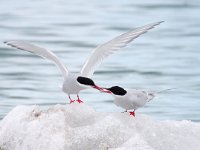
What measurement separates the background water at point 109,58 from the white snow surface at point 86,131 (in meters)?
4.09

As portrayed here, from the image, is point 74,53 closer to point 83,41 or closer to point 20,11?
point 83,41

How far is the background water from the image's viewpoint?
12.1m

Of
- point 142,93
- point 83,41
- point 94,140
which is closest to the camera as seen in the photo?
point 94,140

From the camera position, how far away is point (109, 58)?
1518 centimetres

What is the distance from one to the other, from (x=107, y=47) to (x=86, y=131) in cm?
180

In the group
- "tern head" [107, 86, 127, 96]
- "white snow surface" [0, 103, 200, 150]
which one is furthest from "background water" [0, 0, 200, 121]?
"white snow surface" [0, 103, 200, 150]

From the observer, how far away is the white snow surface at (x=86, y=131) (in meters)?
6.51

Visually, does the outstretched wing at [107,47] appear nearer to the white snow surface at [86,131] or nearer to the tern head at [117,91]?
the tern head at [117,91]

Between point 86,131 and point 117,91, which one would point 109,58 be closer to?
point 117,91

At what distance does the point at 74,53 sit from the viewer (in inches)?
612

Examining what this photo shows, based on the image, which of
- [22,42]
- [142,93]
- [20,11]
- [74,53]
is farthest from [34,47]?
[20,11]

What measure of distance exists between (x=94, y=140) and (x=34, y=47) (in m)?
1.73

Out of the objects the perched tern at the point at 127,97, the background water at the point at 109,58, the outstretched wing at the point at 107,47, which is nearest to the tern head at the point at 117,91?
the perched tern at the point at 127,97

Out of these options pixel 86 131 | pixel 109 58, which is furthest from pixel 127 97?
pixel 109 58
